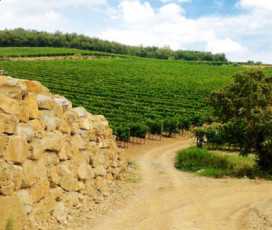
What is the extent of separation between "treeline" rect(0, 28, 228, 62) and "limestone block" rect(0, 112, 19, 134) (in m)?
120

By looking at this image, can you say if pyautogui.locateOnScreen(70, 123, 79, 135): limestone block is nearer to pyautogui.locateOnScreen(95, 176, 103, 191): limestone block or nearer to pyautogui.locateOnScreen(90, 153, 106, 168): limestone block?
pyautogui.locateOnScreen(90, 153, 106, 168): limestone block

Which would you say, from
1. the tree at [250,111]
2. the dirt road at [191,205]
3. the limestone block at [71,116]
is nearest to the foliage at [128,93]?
the tree at [250,111]

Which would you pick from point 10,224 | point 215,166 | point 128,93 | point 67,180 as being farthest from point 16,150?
point 128,93

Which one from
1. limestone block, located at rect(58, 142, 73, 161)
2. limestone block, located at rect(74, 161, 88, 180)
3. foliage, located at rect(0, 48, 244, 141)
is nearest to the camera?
limestone block, located at rect(58, 142, 73, 161)

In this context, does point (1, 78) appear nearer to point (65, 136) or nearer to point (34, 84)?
point (34, 84)

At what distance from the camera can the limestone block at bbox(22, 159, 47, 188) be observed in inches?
352

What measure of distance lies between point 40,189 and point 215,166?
487 inches

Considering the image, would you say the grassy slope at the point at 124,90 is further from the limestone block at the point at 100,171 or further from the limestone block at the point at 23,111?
the limestone block at the point at 23,111

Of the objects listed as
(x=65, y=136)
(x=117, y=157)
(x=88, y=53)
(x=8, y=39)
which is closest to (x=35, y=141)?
(x=65, y=136)

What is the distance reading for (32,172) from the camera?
9211 mm

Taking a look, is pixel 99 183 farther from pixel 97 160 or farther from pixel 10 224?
pixel 10 224

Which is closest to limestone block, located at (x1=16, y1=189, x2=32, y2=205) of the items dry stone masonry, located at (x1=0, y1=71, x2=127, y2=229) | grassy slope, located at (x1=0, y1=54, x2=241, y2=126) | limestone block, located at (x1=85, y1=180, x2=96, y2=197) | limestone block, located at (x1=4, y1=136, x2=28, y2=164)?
dry stone masonry, located at (x1=0, y1=71, x2=127, y2=229)

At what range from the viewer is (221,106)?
20719 millimetres

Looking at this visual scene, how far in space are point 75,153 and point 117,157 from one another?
4.88 metres
